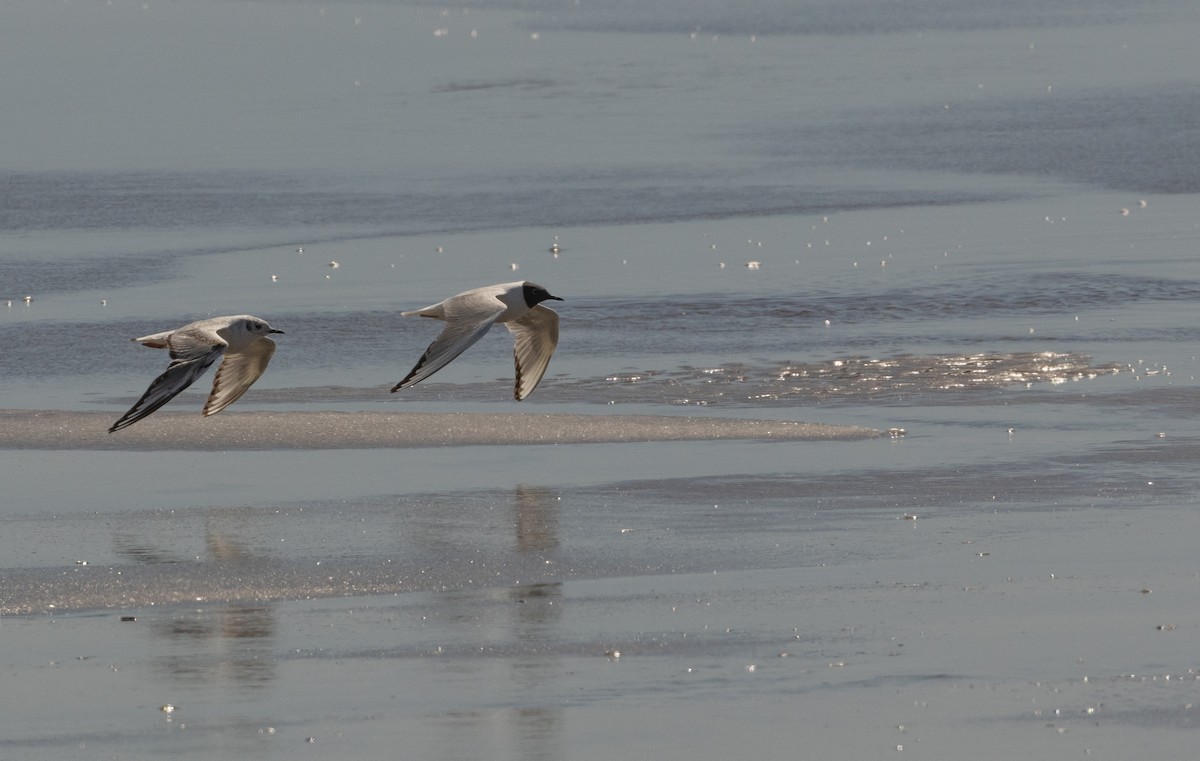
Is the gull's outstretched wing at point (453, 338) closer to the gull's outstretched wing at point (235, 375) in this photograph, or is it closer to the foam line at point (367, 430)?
the gull's outstretched wing at point (235, 375)

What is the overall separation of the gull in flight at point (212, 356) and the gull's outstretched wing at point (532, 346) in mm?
1275

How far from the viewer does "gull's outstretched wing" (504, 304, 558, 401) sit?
1072 centimetres

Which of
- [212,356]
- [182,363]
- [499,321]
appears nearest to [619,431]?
[499,321]

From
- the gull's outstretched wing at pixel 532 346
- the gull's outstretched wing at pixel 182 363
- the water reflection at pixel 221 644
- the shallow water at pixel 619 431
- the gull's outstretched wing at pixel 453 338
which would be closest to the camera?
the shallow water at pixel 619 431

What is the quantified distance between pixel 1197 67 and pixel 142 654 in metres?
23.8

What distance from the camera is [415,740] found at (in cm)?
631

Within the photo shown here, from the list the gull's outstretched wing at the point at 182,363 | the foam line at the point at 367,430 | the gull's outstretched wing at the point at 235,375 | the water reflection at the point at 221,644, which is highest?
the gull's outstretched wing at the point at 182,363

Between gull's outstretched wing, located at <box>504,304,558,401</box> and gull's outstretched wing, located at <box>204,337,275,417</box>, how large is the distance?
124 centimetres

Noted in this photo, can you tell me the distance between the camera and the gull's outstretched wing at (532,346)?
10.7 metres

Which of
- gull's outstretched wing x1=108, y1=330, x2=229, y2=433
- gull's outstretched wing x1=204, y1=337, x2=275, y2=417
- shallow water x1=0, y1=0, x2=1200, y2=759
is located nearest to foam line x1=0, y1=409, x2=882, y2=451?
shallow water x1=0, y1=0, x2=1200, y2=759

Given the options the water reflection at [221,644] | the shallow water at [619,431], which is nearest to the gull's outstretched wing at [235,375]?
the shallow water at [619,431]

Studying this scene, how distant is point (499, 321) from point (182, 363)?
59.1 inches

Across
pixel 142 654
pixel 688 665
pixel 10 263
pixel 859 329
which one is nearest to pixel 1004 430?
pixel 859 329

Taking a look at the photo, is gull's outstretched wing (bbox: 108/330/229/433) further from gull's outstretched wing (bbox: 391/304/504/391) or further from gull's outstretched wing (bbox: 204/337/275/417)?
gull's outstretched wing (bbox: 391/304/504/391)
